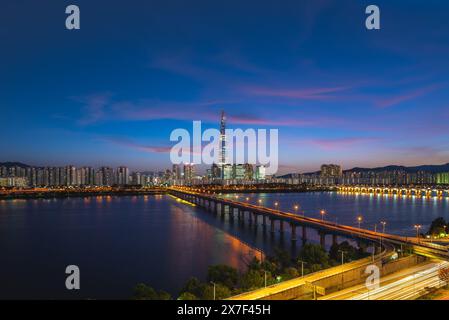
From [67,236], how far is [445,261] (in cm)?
2519

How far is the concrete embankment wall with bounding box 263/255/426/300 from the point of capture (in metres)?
9.98

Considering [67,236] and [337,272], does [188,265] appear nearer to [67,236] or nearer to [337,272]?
[337,272]

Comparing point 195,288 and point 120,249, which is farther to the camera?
point 120,249

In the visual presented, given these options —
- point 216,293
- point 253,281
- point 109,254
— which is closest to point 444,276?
point 253,281

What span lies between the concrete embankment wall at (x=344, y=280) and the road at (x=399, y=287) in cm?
36

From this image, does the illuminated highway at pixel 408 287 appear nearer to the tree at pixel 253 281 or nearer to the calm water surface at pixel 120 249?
the tree at pixel 253 281

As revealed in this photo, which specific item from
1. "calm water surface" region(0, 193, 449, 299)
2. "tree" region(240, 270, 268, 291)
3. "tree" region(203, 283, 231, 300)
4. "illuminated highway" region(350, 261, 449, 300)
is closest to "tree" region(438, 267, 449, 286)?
"illuminated highway" region(350, 261, 449, 300)

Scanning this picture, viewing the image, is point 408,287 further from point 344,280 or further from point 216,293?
point 216,293

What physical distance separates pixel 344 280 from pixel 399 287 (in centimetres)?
158

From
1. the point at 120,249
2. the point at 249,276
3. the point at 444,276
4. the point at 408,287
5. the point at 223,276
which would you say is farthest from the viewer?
the point at 120,249

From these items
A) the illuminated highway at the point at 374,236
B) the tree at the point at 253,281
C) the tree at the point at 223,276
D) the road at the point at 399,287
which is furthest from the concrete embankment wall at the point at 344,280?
the tree at the point at 223,276

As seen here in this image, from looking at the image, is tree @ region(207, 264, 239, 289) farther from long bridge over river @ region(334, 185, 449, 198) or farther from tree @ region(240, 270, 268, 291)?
long bridge over river @ region(334, 185, 449, 198)

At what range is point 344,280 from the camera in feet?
37.1
